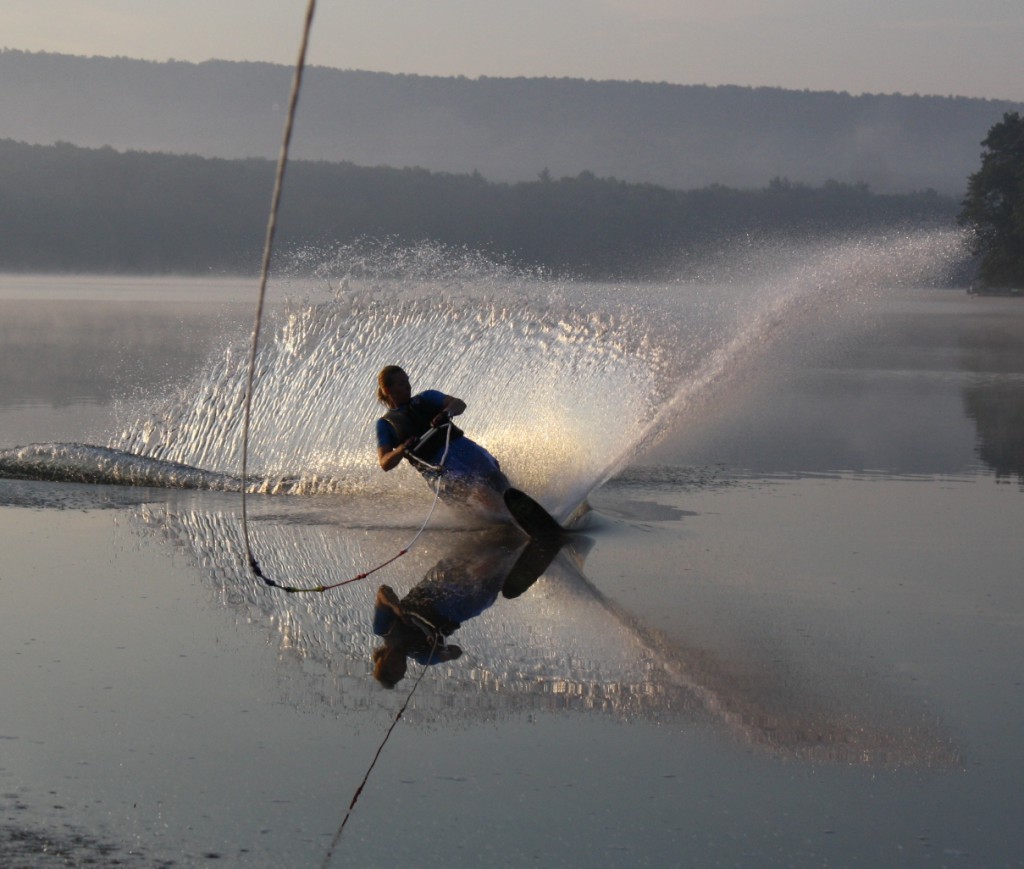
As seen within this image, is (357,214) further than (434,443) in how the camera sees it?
Yes

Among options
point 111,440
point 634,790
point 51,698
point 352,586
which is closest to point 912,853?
point 634,790

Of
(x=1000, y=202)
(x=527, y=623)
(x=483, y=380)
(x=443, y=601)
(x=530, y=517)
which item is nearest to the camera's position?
(x=527, y=623)

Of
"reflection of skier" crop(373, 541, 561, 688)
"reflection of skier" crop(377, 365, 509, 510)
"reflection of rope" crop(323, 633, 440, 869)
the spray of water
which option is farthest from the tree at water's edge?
"reflection of rope" crop(323, 633, 440, 869)

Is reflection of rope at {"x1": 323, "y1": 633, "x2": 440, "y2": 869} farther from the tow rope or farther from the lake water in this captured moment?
the tow rope

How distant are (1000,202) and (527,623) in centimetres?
6674

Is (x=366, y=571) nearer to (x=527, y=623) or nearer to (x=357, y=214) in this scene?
(x=527, y=623)

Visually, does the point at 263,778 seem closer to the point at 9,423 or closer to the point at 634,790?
the point at 634,790

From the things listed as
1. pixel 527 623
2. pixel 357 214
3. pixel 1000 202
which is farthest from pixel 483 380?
pixel 357 214

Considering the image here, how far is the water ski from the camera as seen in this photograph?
10820 millimetres

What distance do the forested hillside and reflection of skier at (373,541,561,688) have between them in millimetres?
94084

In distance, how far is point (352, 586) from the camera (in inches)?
362

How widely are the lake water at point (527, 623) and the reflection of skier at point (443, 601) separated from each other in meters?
0.07

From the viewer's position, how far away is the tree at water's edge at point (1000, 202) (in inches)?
2717

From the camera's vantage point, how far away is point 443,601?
8.78 m
